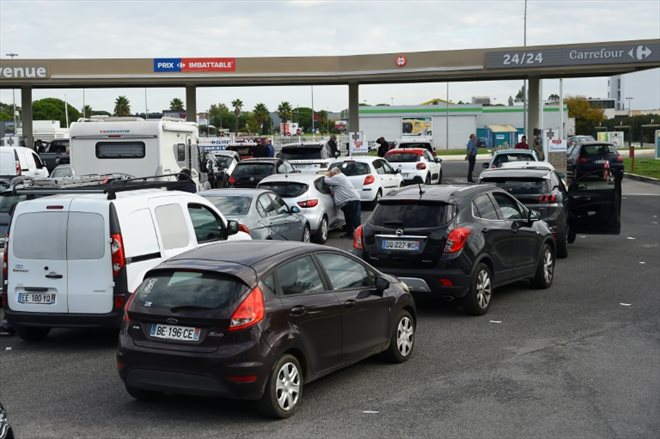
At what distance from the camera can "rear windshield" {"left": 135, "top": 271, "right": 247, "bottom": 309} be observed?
7.09 meters

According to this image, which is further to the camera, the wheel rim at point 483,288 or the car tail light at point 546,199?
the car tail light at point 546,199

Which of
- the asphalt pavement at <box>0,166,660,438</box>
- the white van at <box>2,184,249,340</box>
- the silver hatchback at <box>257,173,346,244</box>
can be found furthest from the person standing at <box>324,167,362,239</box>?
the white van at <box>2,184,249,340</box>

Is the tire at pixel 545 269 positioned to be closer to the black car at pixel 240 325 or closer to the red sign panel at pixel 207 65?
the black car at pixel 240 325

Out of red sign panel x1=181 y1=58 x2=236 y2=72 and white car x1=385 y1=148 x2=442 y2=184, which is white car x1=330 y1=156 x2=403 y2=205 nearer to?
white car x1=385 y1=148 x2=442 y2=184

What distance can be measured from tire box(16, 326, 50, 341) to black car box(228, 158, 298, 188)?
1427 cm

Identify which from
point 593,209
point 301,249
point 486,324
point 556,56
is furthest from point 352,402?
point 556,56

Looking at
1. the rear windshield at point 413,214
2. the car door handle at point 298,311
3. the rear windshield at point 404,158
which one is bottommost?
the car door handle at point 298,311

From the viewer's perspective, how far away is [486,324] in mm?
11148

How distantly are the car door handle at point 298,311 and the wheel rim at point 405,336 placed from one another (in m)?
1.80

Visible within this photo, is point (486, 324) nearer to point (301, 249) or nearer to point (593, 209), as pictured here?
point (301, 249)

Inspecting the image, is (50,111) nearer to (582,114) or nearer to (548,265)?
(582,114)

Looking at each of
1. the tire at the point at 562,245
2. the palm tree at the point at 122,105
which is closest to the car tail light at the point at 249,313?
the tire at the point at 562,245

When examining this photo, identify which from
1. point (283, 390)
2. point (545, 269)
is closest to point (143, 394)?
point (283, 390)

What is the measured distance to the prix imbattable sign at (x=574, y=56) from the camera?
3609cm
